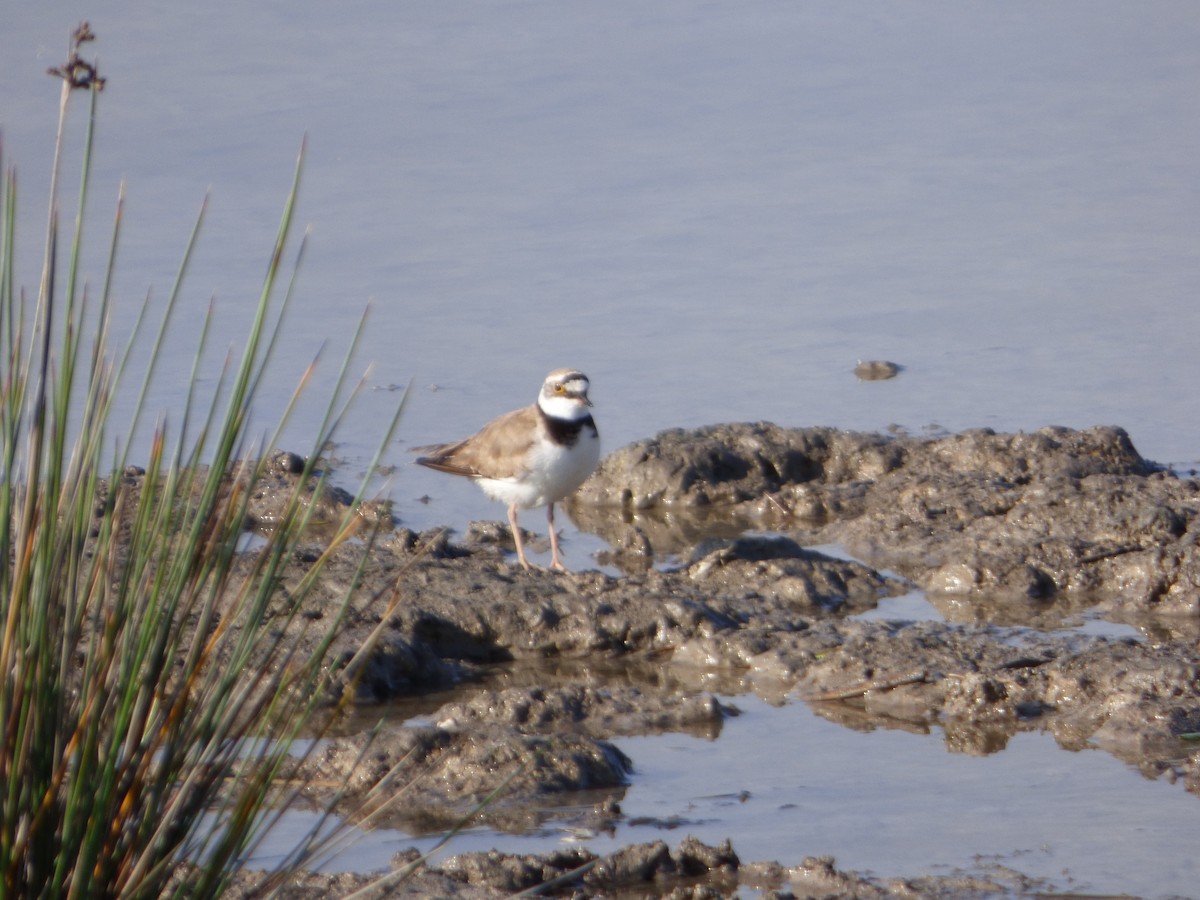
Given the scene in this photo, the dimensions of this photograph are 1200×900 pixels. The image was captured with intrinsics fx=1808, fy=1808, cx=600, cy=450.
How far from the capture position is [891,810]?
18.6 feet

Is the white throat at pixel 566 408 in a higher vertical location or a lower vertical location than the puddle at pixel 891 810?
higher

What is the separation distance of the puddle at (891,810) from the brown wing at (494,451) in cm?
291

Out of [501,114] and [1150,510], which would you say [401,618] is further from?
[501,114]

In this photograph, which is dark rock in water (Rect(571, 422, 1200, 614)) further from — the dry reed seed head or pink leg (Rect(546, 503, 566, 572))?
the dry reed seed head

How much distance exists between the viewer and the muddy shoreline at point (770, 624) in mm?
5672

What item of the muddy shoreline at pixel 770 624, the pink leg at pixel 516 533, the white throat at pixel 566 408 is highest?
the white throat at pixel 566 408

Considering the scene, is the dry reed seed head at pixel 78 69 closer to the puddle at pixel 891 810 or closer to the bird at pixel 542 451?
the puddle at pixel 891 810

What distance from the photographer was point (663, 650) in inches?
291

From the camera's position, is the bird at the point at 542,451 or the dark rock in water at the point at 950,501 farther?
the bird at the point at 542,451

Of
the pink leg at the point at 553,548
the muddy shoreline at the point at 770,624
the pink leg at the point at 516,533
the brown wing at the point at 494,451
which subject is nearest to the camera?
the muddy shoreline at the point at 770,624

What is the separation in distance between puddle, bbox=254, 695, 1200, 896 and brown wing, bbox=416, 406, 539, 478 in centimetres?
291

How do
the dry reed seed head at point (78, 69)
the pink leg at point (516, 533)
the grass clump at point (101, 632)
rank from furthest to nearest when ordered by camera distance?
1. the pink leg at point (516, 533)
2. the grass clump at point (101, 632)
3. the dry reed seed head at point (78, 69)

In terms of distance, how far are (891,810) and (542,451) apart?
144 inches

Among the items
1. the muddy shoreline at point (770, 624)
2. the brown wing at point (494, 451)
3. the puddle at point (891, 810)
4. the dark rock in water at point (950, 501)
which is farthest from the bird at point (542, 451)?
the puddle at point (891, 810)
